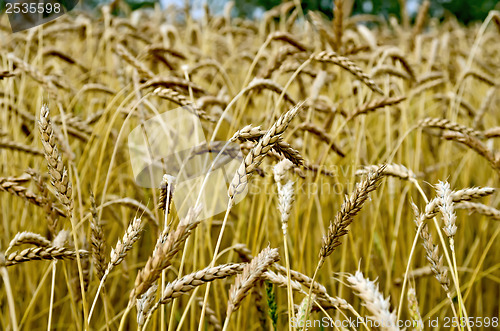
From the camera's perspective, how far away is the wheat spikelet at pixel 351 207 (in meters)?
0.66

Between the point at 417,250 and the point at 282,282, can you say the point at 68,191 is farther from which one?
the point at 417,250

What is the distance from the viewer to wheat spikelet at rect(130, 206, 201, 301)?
516 millimetres

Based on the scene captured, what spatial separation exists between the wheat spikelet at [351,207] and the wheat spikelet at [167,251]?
0.25m

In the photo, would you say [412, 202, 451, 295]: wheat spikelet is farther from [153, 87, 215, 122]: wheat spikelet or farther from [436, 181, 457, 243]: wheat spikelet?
[153, 87, 215, 122]: wheat spikelet

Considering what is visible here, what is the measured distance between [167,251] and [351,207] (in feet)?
0.96

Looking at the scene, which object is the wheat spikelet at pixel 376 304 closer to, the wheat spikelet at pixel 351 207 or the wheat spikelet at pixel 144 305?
the wheat spikelet at pixel 351 207

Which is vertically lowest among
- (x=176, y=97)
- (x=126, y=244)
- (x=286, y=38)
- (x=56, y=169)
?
(x=126, y=244)

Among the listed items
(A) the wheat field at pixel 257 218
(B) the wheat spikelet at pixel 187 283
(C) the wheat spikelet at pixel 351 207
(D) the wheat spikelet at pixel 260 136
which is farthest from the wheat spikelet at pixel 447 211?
(B) the wheat spikelet at pixel 187 283

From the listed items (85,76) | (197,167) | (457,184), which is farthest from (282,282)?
(85,76)

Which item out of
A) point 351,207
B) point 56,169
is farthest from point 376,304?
point 56,169

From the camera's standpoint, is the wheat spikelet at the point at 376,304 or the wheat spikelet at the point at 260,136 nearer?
the wheat spikelet at the point at 376,304

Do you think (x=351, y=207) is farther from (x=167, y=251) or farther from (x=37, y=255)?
(x=37, y=255)

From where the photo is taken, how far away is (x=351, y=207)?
0.67m

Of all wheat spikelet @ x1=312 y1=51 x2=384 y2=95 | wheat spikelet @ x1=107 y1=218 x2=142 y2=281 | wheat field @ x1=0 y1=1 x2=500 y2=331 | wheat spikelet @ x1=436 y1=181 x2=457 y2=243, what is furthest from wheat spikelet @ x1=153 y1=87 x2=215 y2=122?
wheat spikelet @ x1=436 y1=181 x2=457 y2=243
